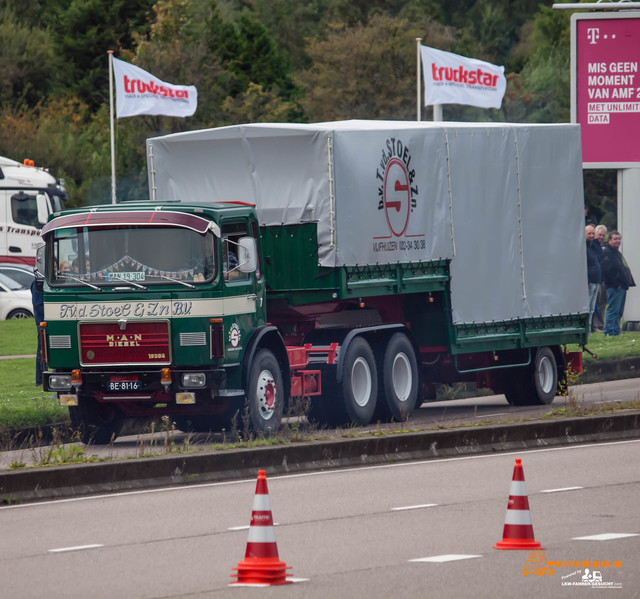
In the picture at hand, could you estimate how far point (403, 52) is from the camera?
65750mm

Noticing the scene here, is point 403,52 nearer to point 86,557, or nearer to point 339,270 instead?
point 339,270

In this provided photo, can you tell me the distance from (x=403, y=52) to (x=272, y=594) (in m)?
58.5

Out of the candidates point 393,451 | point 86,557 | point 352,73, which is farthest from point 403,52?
point 86,557

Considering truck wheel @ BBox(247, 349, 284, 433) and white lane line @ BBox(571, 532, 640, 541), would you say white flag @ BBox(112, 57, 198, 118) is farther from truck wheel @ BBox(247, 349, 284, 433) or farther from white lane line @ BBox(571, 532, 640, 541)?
white lane line @ BBox(571, 532, 640, 541)

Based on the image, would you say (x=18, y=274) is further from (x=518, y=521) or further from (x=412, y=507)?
(x=518, y=521)

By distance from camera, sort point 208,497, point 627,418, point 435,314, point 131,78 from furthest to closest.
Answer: point 131,78 < point 435,314 < point 627,418 < point 208,497

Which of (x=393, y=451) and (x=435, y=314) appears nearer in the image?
(x=393, y=451)

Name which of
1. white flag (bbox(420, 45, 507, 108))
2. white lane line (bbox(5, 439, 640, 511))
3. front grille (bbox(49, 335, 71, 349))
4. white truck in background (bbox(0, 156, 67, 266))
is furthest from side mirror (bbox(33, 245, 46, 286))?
white truck in background (bbox(0, 156, 67, 266))

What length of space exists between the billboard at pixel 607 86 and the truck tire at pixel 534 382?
36.8 ft

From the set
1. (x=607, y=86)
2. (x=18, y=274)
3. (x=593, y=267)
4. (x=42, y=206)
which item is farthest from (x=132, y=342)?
(x=42, y=206)

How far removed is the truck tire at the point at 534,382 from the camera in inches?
865

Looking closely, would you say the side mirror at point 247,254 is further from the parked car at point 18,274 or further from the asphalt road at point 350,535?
the parked car at point 18,274

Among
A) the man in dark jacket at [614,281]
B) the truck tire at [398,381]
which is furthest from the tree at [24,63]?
the truck tire at [398,381]

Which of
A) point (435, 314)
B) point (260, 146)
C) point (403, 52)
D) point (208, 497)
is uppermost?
point (403, 52)
